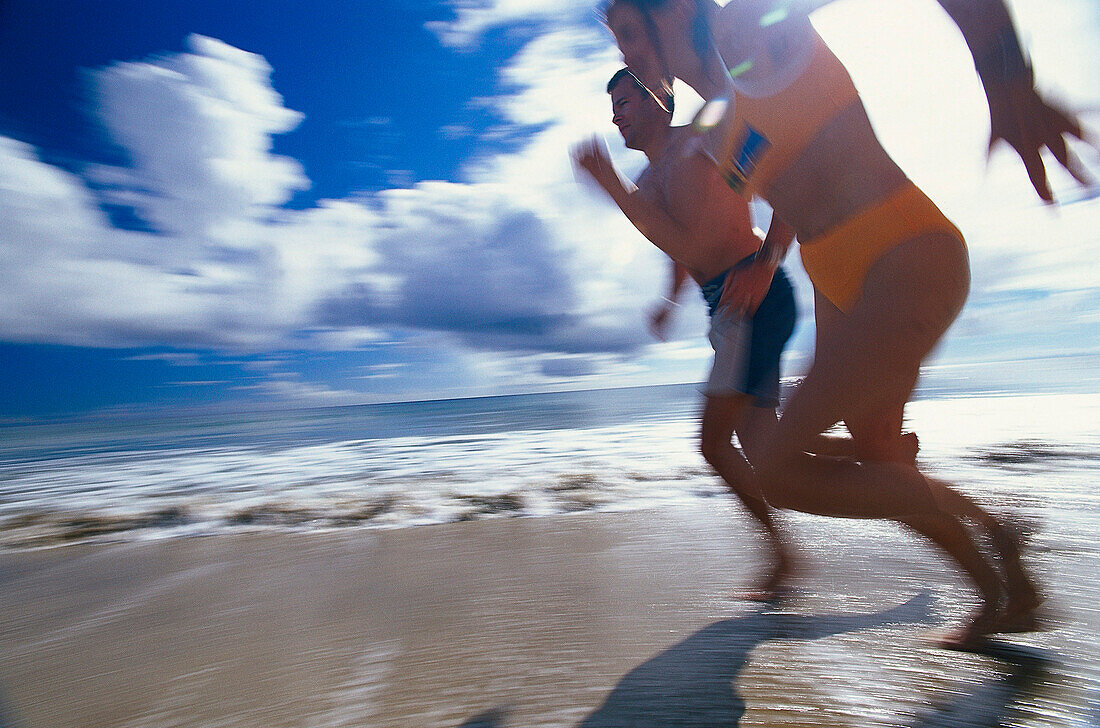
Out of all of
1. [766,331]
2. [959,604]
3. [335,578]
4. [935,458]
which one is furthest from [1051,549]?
[335,578]

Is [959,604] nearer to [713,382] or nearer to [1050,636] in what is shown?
[1050,636]

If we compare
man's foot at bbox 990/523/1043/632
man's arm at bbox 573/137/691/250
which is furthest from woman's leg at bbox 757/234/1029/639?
man's arm at bbox 573/137/691/250

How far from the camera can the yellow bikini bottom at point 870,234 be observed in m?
1.16

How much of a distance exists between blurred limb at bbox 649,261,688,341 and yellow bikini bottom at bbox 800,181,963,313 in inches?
42.5

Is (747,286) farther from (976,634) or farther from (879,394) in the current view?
(976,634)

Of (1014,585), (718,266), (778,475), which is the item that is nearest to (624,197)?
(718,266)

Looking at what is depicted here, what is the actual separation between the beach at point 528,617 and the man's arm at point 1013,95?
118 centimetres

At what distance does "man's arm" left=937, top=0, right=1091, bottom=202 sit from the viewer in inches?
43.9

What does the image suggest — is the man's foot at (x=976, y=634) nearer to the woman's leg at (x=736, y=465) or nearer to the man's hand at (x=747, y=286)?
the woman's leg at (x=736, y=465)

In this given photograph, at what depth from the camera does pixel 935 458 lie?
4.11 metres

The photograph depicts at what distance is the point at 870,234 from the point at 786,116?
312mm

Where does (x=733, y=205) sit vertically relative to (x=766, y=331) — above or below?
above

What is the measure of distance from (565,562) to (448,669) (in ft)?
2.70

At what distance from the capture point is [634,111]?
2.09 metres
